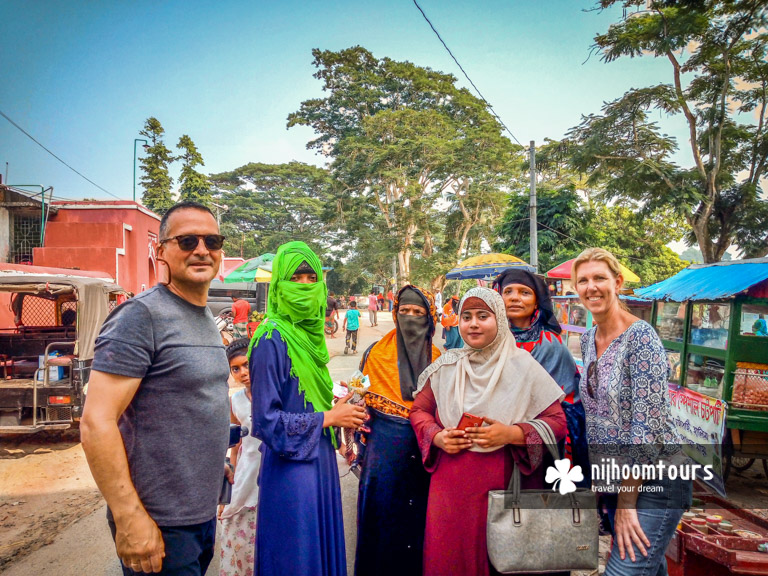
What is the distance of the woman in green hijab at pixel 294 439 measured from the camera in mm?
1832

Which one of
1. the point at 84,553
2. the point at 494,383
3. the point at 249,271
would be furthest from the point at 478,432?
the point at 249,271

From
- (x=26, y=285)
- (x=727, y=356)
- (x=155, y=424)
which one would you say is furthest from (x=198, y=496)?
(x=26, y=285)

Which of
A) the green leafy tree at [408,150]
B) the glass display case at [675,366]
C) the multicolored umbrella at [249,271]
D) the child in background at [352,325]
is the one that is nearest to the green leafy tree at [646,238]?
the green leafy tree at [408,150]

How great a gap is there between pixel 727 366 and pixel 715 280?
83cm

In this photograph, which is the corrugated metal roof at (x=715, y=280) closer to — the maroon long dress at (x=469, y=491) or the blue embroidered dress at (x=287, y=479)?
the maroon long dress at (x=469, y=491)

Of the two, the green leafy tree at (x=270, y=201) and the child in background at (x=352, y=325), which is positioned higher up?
the green leafy tree at (x=270, y=201)

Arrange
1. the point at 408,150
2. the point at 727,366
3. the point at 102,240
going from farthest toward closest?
1. the point at 408,150
2. the point at 102,240
3. the point at 727,366

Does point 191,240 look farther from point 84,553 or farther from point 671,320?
point 671,320

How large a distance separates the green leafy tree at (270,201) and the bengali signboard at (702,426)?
35.1 m

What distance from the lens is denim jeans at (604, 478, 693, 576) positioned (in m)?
1.84

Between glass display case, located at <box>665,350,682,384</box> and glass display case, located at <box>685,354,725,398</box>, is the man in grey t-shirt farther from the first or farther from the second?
glass display case, located at <box>665,350,682,384</box>

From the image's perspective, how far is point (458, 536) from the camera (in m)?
1.96

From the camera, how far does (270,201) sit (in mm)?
40844

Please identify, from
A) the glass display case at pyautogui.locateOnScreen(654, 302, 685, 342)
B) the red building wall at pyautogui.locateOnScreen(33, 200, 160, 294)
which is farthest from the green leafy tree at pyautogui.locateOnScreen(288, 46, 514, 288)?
the glass display case at pyautogui.locateOnScreen(654, 302, 685, 342)
